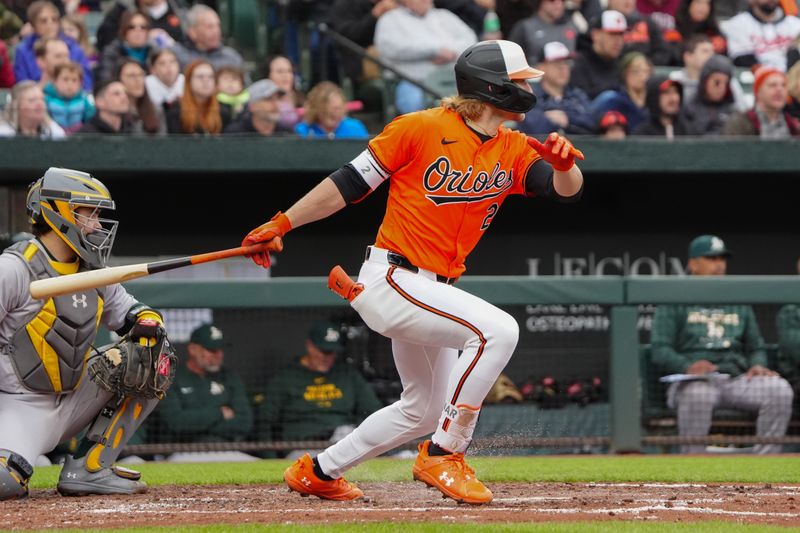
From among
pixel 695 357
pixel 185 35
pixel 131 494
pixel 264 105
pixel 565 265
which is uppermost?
pixel 185 35

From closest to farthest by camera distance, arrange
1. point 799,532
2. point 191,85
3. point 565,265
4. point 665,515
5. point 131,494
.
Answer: point 799,532
point 665,515
point 131,494
point 191,85
point 565,265

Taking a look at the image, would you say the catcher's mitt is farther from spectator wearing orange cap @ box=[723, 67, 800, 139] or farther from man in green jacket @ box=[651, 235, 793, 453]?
spectator wearing orange cap @ box=[723, 67, 800, 139]

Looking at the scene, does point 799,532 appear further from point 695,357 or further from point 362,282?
point 695,357

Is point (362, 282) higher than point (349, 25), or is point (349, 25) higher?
point (349, 25)

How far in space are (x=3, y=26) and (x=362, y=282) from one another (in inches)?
264

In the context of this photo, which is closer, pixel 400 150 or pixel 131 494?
→ pixel 400 150

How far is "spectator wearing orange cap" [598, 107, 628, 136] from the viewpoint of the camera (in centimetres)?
974

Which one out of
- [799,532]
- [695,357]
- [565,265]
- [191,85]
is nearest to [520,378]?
[695,357]

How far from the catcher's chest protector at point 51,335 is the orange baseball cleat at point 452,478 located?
1569 millimetres

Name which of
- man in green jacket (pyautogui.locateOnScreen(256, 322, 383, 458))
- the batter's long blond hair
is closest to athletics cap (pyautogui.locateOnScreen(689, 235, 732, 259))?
man in green jacket (pyautogui.locateOnScreen(256, 322, 383, 458))

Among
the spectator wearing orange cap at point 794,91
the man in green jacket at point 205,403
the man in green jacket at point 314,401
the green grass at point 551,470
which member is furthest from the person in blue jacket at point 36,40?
the spectator wearing orange cap at point 794,91

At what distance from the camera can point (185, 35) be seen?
34.3ft

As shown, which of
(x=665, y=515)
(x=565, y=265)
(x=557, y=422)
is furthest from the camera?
(x=565, y=265)

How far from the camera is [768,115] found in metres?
9.88
